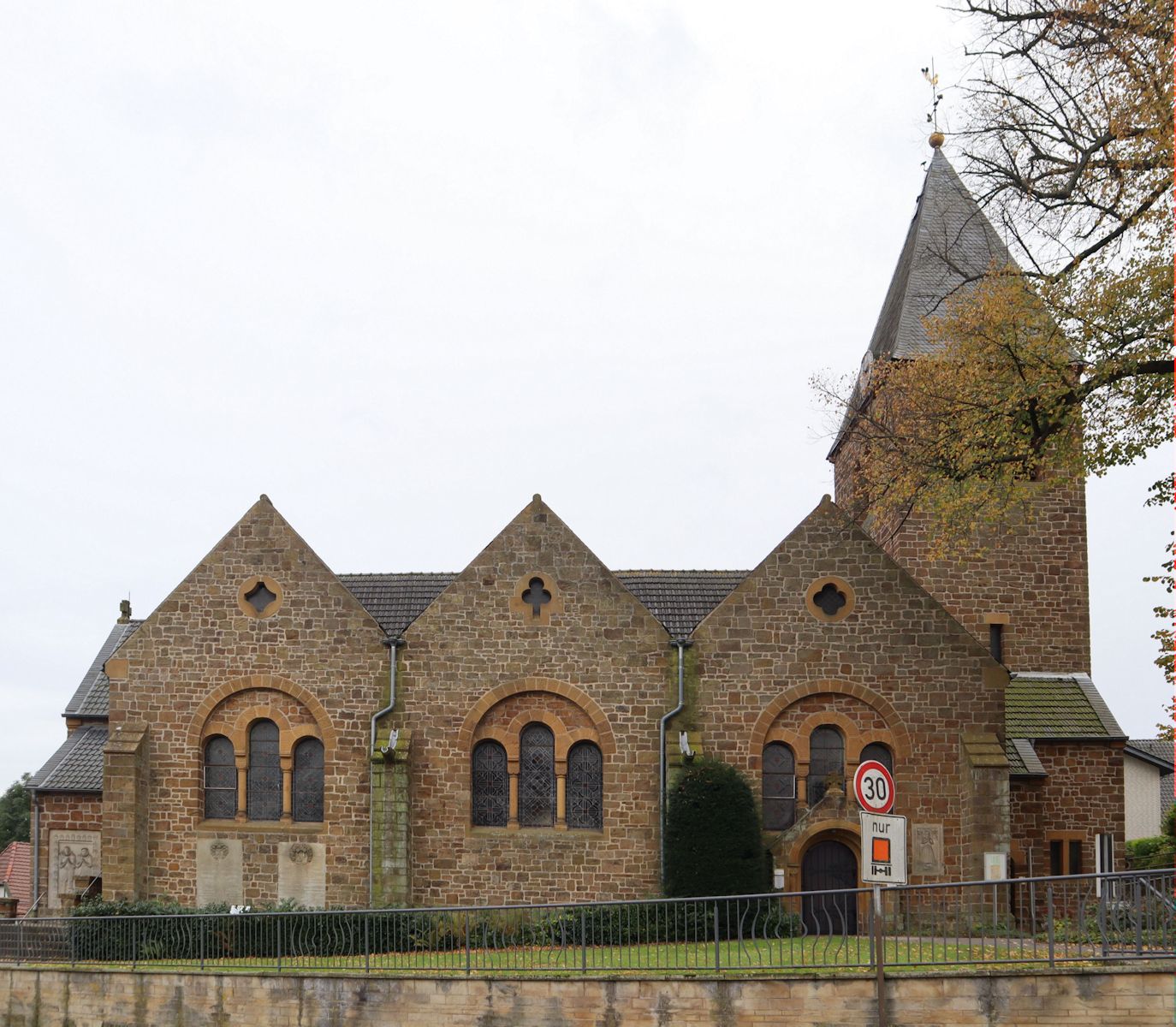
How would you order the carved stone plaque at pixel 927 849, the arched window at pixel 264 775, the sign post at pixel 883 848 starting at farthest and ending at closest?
the arched window at pixel 264 775
the carved stone plaque at pixel 927 849
the sign post at pixel 883 848

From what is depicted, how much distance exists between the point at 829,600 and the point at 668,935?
368 inches

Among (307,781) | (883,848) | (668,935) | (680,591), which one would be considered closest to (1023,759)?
(680,591)

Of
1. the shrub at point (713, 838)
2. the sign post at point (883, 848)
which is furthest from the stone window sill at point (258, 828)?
the sign post at point (883, 848)

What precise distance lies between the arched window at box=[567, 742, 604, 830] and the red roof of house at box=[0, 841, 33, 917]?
1810 centimetres

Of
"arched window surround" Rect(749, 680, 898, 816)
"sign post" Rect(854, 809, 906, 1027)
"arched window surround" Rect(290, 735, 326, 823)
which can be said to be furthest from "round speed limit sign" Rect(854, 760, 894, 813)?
"arched window surround" Rect(290, 735, 326, 823)

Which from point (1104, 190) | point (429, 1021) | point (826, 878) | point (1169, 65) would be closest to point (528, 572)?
point (826, 878)

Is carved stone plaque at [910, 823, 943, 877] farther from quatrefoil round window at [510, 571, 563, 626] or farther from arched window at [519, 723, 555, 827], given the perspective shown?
quatrefoil round window at [510, 571, 563, 626]

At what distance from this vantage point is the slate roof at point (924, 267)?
31.7 meters

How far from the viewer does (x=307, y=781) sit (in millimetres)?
26891

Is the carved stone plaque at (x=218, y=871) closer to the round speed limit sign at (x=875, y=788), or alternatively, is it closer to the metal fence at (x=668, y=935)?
the metal fence at (x=668, y=935)

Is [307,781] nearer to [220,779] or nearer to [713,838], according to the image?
[220,779]

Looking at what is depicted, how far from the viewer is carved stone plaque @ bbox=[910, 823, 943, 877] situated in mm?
25406

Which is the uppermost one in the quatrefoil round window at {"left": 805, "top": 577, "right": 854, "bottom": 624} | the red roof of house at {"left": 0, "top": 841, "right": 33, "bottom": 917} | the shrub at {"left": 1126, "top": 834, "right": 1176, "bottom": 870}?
the quatrefoil round window at {"left": 805, "top": 577, "right": 854, "bottom": 624}

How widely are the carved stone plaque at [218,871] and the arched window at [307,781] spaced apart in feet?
4.22
